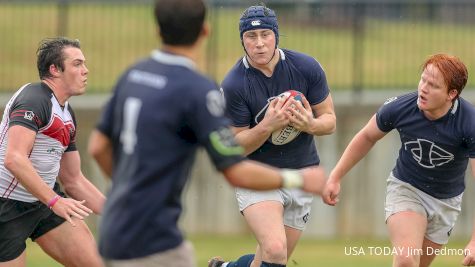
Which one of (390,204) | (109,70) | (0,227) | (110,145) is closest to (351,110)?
(109,70)

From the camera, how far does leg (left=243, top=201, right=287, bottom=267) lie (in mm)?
7965

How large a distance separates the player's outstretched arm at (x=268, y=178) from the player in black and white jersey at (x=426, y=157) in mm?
2486

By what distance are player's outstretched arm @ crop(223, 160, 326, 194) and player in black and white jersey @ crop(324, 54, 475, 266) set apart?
8.16 feet

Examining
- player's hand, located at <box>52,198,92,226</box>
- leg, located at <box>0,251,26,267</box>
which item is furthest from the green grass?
player's hand, located at <box>52,198,92,226</box>

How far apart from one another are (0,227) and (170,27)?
2.97m

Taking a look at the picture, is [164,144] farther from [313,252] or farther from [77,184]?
[313,252]

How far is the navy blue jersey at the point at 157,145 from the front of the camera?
530 centimetres

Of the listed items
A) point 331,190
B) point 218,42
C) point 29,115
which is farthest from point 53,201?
point 218,42

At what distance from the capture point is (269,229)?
26.3ft

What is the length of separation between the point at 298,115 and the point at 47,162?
172 centimetres

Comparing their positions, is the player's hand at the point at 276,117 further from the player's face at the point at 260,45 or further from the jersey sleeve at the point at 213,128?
the jersey sleeve at the point at 213,128

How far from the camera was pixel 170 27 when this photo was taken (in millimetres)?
5309

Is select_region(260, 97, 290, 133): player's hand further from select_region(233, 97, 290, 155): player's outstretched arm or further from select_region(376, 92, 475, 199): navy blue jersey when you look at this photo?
select_region(376, 92, 475, 199): navy blue jersey

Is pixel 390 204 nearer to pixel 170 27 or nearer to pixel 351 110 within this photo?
pixel 170 27
